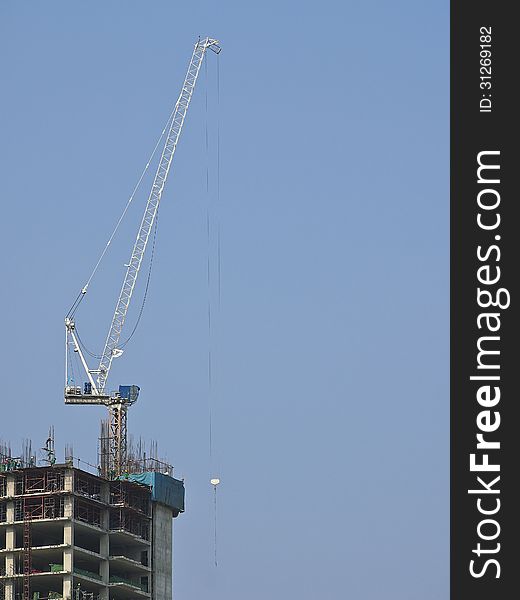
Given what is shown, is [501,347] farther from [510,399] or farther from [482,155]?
[482,155]

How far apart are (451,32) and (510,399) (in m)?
9.07

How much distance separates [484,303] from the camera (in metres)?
36.1

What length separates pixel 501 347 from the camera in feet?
119

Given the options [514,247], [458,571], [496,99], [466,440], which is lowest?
[458,571]

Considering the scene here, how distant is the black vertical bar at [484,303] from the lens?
3541cm

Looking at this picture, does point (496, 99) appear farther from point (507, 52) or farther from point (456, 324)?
point (456, 324)

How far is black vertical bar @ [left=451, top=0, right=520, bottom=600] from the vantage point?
35406mm

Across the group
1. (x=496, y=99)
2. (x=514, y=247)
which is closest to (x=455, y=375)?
(x=514, y=247)

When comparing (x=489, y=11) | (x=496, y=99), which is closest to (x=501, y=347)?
(x=496, y=99)

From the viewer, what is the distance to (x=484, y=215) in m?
36.5

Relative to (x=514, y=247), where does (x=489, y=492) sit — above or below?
below

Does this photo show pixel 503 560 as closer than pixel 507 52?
Yes

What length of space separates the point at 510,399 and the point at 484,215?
14.4 feet

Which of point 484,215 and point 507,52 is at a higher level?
point 507,52
